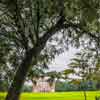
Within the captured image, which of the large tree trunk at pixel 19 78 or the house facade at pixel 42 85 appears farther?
the house facade at pixel 42 85

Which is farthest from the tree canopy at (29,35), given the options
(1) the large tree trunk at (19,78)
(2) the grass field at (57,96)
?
(2) the grass field at (57,96)

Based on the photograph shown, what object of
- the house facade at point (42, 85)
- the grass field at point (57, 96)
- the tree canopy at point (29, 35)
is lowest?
the grass field at point (57, 96)

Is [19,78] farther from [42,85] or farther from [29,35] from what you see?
[42,85]

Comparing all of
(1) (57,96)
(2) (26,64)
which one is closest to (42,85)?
(1) (57,96)

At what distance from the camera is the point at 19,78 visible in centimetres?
731

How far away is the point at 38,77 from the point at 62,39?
1.02 metres

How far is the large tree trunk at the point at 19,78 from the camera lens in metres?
7.26

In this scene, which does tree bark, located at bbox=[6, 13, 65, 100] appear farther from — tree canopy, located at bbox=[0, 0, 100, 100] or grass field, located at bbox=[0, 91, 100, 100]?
grass field, located at bbox=[0, 91, 100, 100]

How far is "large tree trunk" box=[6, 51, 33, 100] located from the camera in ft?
23.8

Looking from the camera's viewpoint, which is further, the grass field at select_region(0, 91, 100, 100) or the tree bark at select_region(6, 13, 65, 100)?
the grass field at select_region(0, 91, 100, 100)

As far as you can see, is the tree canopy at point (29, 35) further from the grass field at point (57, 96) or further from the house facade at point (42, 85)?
the grass field at point (57, 96)

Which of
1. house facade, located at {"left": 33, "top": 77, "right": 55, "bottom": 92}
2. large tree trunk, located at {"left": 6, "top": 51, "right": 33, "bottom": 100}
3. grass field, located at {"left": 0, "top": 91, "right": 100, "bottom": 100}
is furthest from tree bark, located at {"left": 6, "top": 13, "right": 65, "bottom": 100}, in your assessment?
grass field, located at {"left": 0, "top": 91, "right": 100, "bottom": 100}

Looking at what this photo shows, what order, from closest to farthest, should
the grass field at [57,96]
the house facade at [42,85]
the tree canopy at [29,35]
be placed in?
the tree canopy at [29,35] < the house facade at [42,85] < the grass field at [57,96]

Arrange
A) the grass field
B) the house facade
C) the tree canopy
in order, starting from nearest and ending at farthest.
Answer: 1. the tree canopy
2. the house facade
3. the grass field
